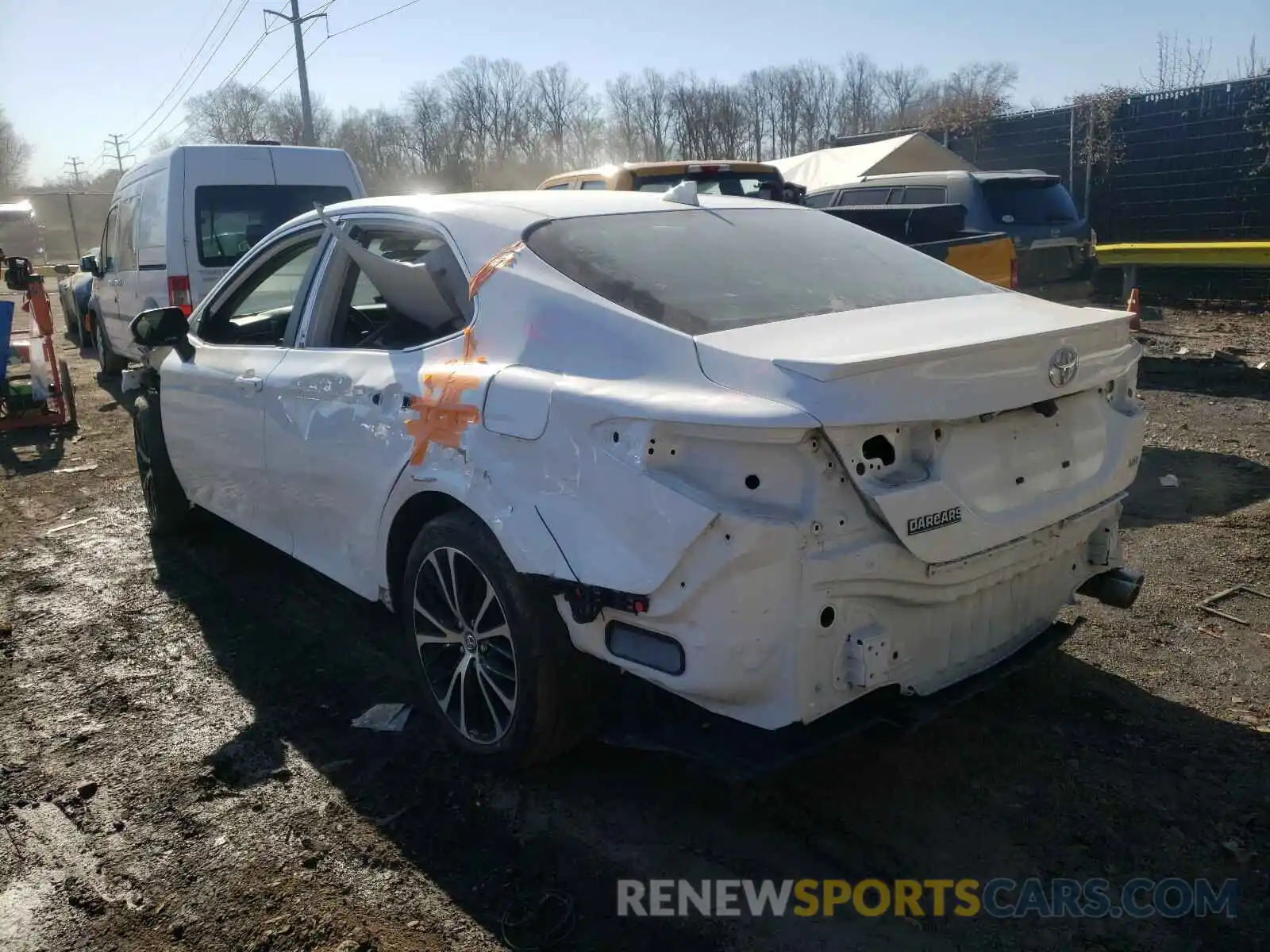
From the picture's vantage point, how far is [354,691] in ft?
13.2

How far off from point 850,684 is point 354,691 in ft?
7.09

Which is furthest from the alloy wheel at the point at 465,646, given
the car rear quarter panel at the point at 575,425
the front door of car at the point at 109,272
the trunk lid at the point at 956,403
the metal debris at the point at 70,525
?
the front door of car at the point at 109,272

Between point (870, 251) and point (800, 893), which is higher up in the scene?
point (870, 251)

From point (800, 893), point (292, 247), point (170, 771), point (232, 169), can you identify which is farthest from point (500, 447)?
point (232, 169)

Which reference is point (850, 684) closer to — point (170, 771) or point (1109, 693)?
point (1109, 693)

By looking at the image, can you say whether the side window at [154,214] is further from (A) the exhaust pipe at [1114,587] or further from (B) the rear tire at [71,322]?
(A) the exhaust pipe at [1114,587]

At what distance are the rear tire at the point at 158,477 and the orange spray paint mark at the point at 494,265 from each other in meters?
3.04

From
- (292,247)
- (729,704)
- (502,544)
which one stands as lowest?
(729,704)

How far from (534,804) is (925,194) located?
10.8 meters

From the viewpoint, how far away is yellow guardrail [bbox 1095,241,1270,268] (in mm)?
12113

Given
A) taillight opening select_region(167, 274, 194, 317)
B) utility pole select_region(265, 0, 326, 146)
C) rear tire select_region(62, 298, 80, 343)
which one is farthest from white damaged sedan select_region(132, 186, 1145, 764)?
utility pole select_region(265, 0, 326, 146)

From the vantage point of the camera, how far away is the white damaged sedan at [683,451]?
8.28ft

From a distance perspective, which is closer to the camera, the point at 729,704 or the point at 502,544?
the point at 729,704

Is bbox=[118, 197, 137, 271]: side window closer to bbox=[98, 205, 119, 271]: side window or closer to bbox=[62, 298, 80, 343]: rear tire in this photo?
bbox=[98, 205, 119, 271]: side window
